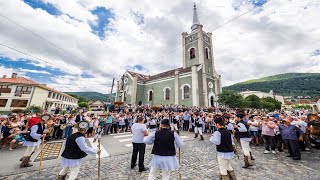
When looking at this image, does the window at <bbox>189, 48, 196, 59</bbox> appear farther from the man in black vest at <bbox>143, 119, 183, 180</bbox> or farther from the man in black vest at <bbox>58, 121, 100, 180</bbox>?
the man in black vest at <bbox>58, 121, 100, 180</bbox>

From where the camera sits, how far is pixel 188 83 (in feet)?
79.4

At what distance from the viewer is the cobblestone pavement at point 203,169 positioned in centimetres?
420

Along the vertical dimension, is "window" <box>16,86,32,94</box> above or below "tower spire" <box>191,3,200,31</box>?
below

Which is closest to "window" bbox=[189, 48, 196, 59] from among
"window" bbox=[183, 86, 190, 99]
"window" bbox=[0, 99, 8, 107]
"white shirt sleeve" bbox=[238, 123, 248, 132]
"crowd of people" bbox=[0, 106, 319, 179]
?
"window" bbox=[183, 86, 190, 99]

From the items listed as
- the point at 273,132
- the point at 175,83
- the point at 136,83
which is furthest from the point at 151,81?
the point at 273,132

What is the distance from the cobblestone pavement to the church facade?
55.7 ft

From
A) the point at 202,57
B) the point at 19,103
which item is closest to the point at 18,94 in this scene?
the point at 19,103

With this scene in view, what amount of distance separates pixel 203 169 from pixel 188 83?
66.0 feet

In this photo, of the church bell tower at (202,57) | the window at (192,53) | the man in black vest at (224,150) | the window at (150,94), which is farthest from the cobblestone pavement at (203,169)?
the window at (150,94)

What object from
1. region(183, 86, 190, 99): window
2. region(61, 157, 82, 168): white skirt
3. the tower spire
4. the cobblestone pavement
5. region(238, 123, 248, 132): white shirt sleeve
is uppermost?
the tower spire

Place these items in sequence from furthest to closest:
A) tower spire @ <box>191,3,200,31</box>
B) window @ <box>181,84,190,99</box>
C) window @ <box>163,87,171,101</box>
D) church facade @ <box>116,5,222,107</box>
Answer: tower spire @ <box>191,3,200,31</box>
window @ <box>163,87,171,101</box>
window @ <box>181,84,190,99</box>
church facade @ <box>116,5,222,107</box>

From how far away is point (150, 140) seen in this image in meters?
3.40

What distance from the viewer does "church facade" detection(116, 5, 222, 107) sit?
78.5ft

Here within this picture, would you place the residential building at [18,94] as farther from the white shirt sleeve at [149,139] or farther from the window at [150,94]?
the white shirt sleeve at [149,139]
